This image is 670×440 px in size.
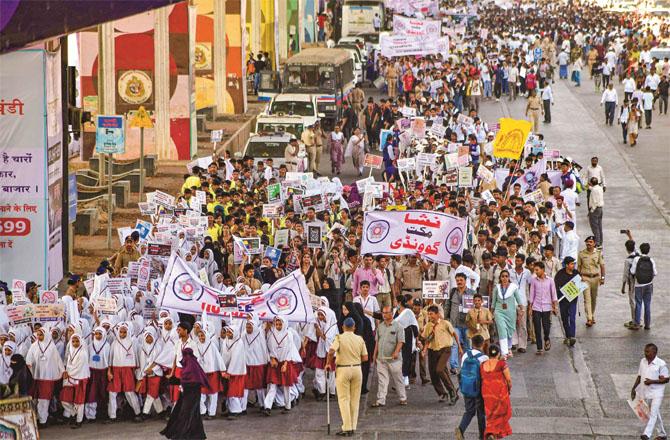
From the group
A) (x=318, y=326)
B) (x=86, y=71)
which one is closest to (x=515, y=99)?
(x=86, y=71)

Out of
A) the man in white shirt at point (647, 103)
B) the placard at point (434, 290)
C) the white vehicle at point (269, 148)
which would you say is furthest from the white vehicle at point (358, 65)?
the placard at point (434, 290)

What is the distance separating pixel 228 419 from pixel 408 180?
1265 cm

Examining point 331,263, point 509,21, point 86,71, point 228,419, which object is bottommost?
point 228,419

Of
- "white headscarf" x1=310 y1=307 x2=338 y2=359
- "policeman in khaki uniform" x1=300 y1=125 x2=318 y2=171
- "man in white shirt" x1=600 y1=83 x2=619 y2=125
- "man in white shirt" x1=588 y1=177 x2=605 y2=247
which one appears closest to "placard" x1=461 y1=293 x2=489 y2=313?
"white headscarf" x1=310 y1=307 x2=338 y2=359

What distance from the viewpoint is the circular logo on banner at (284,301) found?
18.5 meters

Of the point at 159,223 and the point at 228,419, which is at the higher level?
the point at 159,223

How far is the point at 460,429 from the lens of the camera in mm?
16578

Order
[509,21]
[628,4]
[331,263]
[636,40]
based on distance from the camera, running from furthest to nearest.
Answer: [628,4] < [509,21] < [636,40] < [331,263]

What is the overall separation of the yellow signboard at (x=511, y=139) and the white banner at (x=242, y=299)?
11.7 metres

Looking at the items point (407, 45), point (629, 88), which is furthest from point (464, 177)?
point (407, 45)

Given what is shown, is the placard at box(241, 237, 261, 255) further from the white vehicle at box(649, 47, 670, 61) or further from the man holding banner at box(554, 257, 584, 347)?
the white vehicle at box(649, 47, 670, 61)

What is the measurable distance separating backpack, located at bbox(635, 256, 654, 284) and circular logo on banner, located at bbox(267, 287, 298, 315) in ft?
18.8

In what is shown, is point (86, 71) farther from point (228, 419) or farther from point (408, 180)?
point (228, 419)

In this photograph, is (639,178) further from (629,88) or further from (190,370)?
(190,370)
